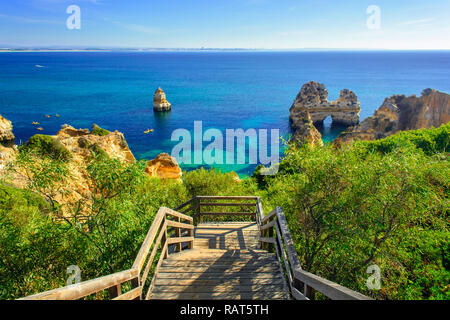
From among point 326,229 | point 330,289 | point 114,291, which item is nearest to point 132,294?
Result: point 114,291

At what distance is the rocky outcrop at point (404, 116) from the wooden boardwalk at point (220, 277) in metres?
33.8

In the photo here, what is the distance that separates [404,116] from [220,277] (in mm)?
45601

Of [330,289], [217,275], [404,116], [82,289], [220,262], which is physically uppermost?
[404,116]

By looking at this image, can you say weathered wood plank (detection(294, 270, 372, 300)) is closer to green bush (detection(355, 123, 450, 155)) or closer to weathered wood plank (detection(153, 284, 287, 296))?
weathered wood plank (detection(153, 284, 287, 296))

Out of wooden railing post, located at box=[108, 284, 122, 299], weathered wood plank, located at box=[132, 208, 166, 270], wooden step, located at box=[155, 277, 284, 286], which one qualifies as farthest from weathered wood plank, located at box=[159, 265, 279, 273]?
wooden railing post, located at box=[108, 284, 122, 299]

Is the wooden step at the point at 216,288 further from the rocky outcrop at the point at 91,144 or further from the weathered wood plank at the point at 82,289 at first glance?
the rocky outcrop at the point at 91,144

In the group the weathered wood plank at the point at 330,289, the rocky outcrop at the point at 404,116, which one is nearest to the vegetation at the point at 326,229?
the weathered wood plank at the point at 330,289

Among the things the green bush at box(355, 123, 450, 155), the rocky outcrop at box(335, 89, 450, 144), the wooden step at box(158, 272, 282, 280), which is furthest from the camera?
the rocky outcrop at box(335, 89, 450, 144)

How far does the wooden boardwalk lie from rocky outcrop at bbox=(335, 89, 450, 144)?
33.8 metres

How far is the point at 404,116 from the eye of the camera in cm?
4097

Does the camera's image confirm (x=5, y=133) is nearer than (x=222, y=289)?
No

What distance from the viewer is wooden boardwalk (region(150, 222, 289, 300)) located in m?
4.88

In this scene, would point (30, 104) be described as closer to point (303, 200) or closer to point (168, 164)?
point (168, 164)

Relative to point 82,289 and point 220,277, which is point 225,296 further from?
point 82,289
